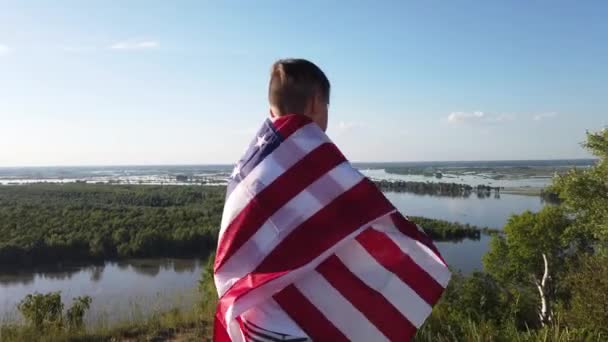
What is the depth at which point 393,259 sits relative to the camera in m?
1.13

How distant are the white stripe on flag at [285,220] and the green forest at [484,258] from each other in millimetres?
2238

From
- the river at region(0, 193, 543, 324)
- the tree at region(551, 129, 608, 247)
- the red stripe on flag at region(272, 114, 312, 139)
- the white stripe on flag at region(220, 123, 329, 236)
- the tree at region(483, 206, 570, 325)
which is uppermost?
the red stripe on flag at region(272, 114, 312, 139)

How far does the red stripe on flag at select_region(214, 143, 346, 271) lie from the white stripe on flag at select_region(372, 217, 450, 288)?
7.5 inches

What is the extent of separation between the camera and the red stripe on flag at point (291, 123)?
1.16 m

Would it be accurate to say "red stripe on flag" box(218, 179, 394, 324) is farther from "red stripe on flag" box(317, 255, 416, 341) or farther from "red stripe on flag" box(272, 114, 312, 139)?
"red stripe on flag" box(272, 114, 312, 139)

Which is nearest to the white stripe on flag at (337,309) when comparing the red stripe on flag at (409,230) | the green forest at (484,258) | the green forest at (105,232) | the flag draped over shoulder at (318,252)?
the flag draped over shoulder at (318,252)

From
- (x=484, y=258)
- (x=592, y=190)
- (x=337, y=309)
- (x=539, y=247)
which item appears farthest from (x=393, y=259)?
(x=484, y=258)

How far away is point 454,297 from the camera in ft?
35.8

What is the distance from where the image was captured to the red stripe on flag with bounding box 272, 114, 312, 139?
Result: 1164mm

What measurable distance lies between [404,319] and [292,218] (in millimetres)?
353

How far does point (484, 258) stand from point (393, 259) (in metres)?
19.0

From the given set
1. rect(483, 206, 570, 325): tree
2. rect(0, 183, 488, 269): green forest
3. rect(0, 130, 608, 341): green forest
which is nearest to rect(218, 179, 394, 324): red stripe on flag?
rect(0, 130, 608, 341): green forest

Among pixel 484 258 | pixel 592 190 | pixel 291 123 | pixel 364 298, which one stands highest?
pixel 291 123

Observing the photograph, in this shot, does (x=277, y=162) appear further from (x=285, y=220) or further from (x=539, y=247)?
(x=539, y=247)
